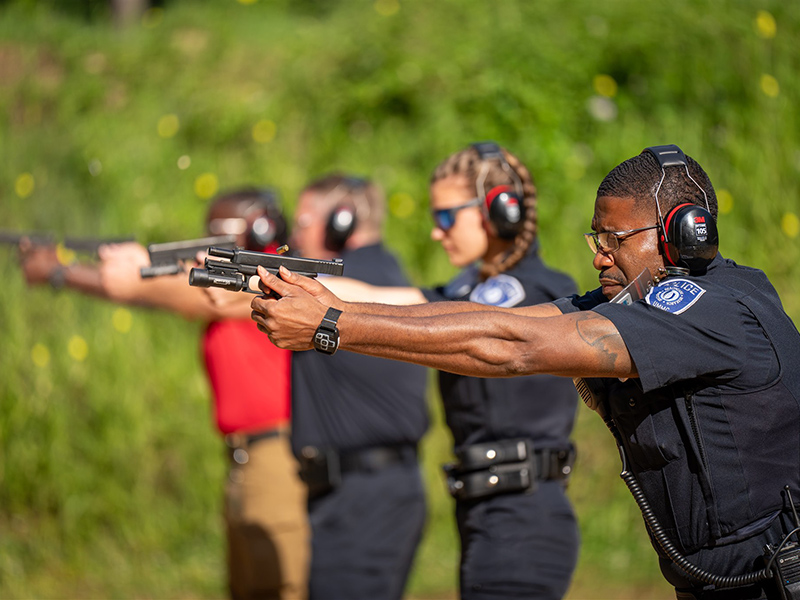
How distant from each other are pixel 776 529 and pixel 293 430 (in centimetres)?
237

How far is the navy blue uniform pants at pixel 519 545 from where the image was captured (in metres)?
3.11

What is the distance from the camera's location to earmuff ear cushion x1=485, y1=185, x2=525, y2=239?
3309 mm

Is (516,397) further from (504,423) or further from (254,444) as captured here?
(254,444)

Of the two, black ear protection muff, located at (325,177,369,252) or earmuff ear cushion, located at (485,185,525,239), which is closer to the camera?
earmuff ear cushion, located at (485,185,525,239)

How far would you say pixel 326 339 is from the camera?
2229 millimetres

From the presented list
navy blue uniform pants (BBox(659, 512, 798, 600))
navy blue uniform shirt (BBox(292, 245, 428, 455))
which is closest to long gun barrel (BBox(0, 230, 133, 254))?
navy blue uniform shirt (BBox(292, 245, 428, 455))

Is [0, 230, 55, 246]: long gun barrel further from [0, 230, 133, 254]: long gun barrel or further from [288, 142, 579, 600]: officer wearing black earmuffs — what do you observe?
[288, 142, 579, 600]: officer wearing black earmuffs

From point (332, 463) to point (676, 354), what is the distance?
7.22ft

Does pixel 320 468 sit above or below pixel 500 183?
below


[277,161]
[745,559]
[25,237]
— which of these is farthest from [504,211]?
[277,161]

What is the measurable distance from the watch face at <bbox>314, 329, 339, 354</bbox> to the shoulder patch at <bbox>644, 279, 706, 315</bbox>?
79 centimetres

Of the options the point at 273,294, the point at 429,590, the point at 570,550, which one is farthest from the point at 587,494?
the point at 273,294

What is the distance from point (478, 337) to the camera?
87.7 inches

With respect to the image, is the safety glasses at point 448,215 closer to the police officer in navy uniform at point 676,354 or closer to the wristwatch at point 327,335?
the police officer in navy uniform at point 676,354
